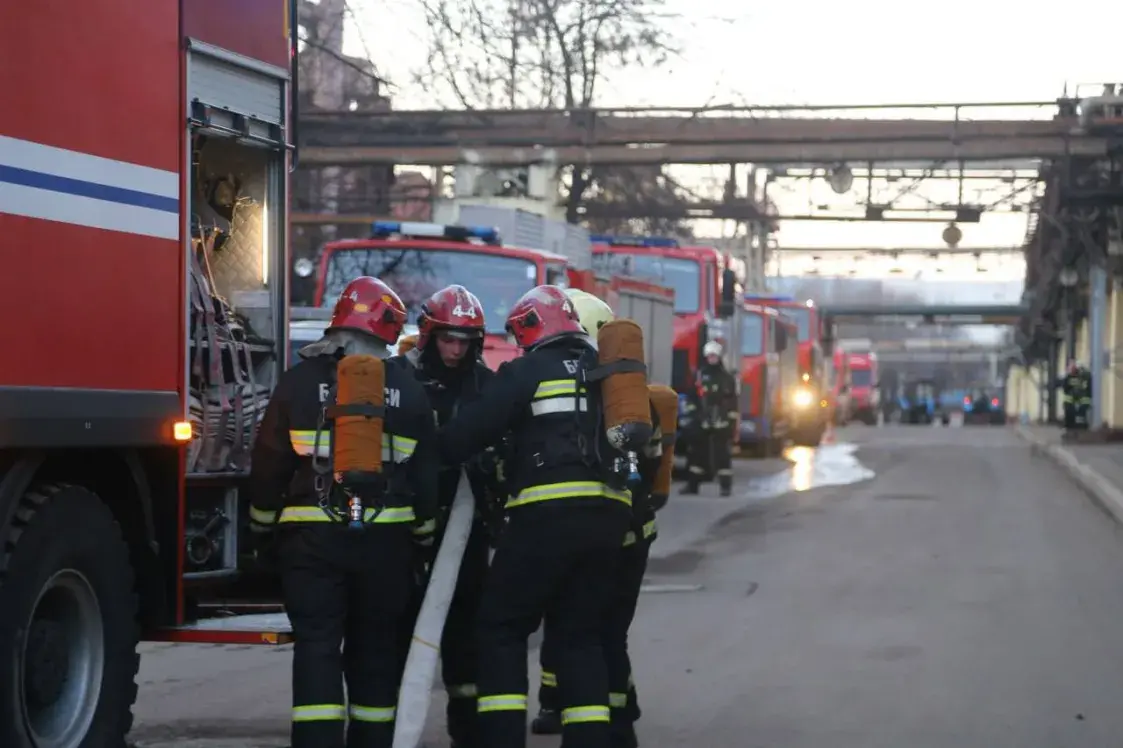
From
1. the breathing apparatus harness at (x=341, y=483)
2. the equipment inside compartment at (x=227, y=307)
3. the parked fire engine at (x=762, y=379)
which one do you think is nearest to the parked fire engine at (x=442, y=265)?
the equipment inside compartment at (x=227, y=307)

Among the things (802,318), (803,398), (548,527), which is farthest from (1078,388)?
(548,527)

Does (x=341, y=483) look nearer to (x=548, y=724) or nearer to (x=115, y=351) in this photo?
(x=115, y=351)

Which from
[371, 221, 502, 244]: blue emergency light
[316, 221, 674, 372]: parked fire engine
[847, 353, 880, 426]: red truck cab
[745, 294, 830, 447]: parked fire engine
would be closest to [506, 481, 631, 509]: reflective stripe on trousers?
[316, 221, 674, 372]: parked fire engine

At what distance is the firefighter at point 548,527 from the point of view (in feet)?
22.2

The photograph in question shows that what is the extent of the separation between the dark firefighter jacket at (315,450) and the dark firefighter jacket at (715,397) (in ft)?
53.8

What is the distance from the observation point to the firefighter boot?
26.8ft

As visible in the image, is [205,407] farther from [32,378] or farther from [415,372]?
[32,378]

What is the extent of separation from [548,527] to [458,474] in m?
0.59

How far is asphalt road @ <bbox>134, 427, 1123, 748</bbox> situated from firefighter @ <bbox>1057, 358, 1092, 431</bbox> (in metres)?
19.3

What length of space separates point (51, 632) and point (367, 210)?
98.8 ft

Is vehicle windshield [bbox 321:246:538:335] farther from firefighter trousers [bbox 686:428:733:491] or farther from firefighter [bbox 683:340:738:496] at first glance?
firefighter trousers [bbox 686:428:733:491]

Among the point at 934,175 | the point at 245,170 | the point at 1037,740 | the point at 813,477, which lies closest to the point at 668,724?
the point at 1037,740

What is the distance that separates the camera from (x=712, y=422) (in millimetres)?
23266

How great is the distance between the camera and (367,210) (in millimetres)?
35969
